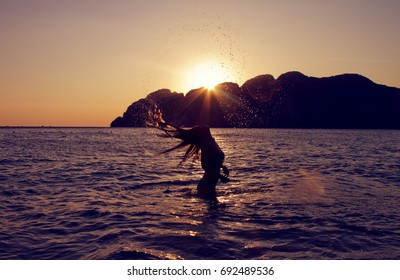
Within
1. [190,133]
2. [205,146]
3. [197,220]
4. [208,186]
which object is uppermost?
A: [190,133]

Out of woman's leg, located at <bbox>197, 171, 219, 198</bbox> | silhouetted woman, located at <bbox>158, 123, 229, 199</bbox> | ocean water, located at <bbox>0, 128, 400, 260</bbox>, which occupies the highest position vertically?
silhouetted woman, located at <bbox>158, 123, 229, 199</bbox>

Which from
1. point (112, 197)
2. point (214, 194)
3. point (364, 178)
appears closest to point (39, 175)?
point (112, 197)

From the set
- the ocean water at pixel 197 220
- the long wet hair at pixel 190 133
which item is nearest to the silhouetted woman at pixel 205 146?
the long wet hair at pixel 190 133

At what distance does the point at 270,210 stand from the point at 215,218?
6.56ft

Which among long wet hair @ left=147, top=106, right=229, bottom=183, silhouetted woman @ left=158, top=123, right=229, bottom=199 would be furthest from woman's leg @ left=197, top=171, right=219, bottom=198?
long wet hair @ left=147, top=106, right=229, bottom=183

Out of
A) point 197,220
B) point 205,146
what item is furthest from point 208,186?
point 197,220

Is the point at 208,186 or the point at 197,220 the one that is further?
the point at 208,186

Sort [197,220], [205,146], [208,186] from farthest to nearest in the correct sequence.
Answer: [208,186]
[205,146]
[197,220]

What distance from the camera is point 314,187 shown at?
1588 centimetres

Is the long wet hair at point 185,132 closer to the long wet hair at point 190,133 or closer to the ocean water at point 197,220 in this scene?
the long wet hair at point 190,133

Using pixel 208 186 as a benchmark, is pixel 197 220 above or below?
below

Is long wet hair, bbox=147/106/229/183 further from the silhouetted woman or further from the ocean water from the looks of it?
the ocean water

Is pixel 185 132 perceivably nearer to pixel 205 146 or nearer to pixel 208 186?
pixel 205 146

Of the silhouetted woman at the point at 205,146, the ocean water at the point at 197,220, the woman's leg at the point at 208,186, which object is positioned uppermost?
the silhouetted woman at the point at 205,146
